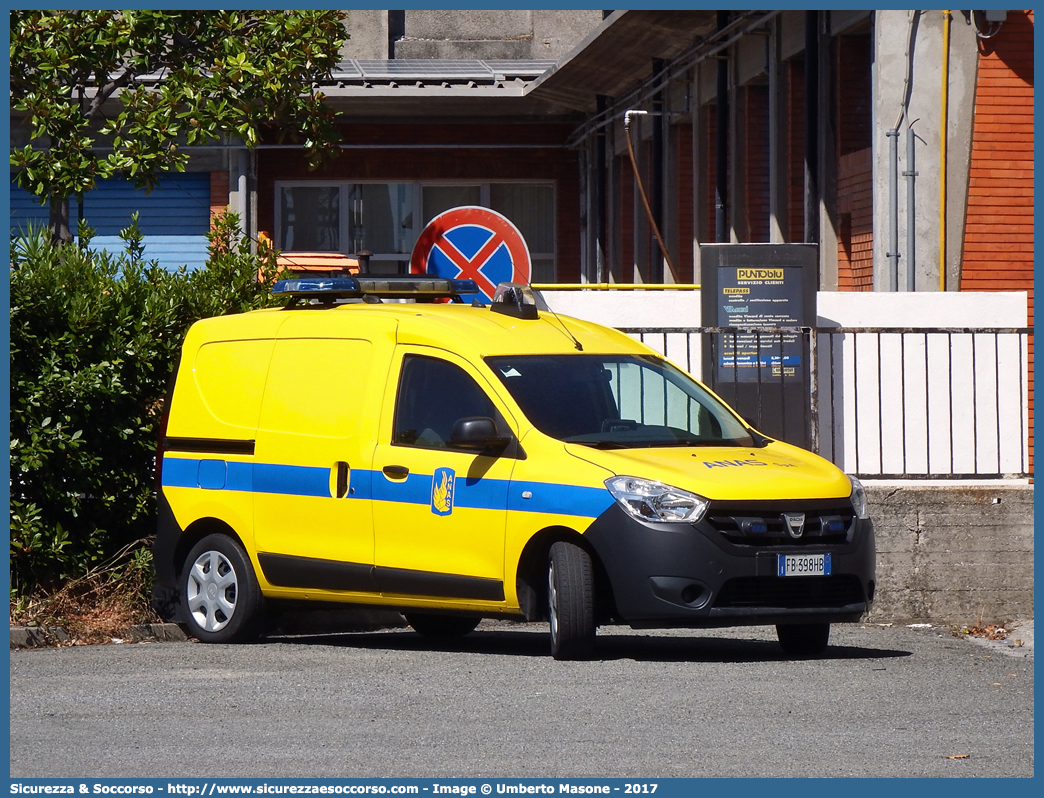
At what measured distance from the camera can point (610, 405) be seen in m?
10.6

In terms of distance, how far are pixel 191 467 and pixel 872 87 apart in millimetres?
7879

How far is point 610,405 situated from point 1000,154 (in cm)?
675

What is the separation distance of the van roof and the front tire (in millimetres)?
1307

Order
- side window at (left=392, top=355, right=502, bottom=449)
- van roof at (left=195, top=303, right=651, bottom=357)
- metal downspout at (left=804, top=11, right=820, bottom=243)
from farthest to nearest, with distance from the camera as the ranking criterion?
metal downspout at (left=804, top=11, right=820, bottom=243) → van roof at (left=195, top=303, right=651, bottom=357) → side window at (left=392, top=355, right=502, bottom=449)

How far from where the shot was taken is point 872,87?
16750 millimetres

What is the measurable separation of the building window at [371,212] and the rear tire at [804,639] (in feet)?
71.4

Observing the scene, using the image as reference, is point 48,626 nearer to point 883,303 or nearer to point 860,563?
point 860,563

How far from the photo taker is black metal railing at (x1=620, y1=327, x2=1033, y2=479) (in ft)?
45.4

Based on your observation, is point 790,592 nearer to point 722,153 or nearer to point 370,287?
point 370,287

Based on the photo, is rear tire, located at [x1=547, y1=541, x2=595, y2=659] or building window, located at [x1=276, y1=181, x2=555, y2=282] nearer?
rear tire, located at [x1=547, y1=541, x2=595, y2=659]

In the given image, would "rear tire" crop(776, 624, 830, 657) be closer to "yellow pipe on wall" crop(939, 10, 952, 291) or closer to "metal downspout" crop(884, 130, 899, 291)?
"yellow pipe on wall" crop(939, 10, 952, 291)

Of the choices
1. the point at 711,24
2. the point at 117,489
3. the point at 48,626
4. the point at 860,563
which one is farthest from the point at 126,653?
the point at 711,24

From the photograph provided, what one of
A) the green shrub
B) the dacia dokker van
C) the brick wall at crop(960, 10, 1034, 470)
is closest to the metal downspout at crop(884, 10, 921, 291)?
the brick wall at crop(960, 10, 1034, 470)

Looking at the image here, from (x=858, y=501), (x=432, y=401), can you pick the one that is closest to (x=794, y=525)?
(x=858, y=501)
